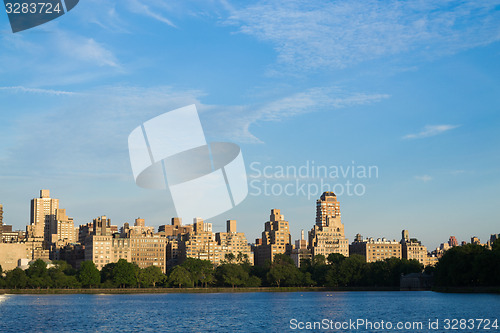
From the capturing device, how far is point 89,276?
17438 centimetres

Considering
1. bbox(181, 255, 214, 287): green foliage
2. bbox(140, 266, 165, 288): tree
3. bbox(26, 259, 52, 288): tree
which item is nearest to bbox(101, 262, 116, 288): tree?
bbox(140, 266, 165, 288): tree

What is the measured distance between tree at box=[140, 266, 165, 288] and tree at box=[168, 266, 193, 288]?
3.04m

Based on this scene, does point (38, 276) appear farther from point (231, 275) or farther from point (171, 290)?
point (231, 275)

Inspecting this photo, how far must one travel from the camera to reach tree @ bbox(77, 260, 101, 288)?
174 m

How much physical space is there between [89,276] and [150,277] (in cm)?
1502

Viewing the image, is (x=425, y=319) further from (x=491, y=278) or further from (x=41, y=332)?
(x=491, y=278)

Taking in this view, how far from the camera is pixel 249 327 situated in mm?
68188

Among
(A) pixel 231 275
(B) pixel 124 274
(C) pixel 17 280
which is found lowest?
(C) pixel 17 280

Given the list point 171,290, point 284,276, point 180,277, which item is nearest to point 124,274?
point 171,290

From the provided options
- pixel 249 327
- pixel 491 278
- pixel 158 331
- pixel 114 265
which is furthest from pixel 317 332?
pixel 114 265

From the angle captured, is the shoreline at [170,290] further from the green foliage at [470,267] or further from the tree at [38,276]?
the green foliage at [470,267]

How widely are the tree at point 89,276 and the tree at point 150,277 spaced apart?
1085 cm

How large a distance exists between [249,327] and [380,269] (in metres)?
114

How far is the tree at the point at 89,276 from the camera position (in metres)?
174
